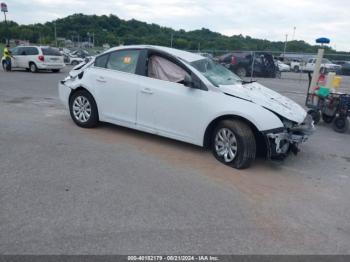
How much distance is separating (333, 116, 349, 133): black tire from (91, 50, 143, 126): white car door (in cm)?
488

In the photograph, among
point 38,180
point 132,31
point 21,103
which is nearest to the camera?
point 38,180

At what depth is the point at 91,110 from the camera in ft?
21.4

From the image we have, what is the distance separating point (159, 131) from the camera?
18.9 ft

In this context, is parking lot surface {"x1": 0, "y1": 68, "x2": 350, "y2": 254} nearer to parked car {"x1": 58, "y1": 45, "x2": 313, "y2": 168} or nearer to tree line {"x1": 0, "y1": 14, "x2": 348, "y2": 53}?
parked car {"x1": 58, "y1": 45, "x2": 313, "y2": 168}

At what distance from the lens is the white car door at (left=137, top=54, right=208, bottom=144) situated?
17.5ft

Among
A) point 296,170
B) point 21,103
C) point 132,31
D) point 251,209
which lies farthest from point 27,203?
point 132,31

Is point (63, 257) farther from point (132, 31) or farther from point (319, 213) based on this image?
point (132, 31)

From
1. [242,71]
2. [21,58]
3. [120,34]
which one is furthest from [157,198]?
[120,34]

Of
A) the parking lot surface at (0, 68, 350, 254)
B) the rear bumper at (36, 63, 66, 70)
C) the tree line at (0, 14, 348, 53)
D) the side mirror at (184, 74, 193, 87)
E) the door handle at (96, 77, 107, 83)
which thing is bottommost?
the parking lot surface at (0, 68, 350, 254)

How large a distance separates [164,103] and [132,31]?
59493mm

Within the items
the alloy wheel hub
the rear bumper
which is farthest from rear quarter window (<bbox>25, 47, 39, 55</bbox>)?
the alloy wheel hub

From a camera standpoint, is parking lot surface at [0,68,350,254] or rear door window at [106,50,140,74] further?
rear door window at [106,50,140,74]

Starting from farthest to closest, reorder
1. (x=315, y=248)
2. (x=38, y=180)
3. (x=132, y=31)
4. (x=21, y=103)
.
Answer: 1. (x=132, y=31)
2. (x=21, y=103)
3. (x=38, y=180)
4. (x=315, y=248)

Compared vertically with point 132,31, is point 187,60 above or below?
below
